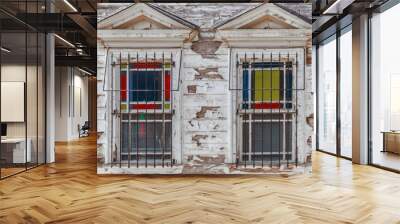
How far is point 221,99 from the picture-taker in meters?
5.79

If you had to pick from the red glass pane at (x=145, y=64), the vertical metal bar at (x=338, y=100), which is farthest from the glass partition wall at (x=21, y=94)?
the vertical metal bar at (x=338, y=100)

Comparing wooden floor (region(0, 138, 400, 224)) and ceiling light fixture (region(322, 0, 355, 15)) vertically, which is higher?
ceiling light fixture (region(322, 0, 355, 15))

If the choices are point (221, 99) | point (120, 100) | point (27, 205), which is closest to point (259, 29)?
point (221, 99)

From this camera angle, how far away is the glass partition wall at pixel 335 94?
7918 millimetres

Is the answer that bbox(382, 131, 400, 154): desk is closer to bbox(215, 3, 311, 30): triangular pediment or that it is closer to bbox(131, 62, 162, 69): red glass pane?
bbox(215, 3, 311, 30): triangular pediment

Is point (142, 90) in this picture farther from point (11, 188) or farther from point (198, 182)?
point (11, 188)

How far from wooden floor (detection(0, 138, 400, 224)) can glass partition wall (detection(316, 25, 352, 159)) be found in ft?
7.01

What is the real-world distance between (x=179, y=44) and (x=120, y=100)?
4.14 ft

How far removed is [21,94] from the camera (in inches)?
250

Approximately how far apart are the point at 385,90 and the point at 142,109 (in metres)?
4.19

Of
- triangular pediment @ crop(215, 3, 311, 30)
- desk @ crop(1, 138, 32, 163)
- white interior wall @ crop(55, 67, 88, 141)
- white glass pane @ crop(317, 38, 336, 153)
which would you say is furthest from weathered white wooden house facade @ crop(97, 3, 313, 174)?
white interior wall @ crop(55, 67, 88, 141)

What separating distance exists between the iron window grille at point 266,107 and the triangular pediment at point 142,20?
1117mm

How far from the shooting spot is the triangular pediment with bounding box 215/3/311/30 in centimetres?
570

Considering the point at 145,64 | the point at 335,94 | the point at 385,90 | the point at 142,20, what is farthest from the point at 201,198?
the point at 335,94
